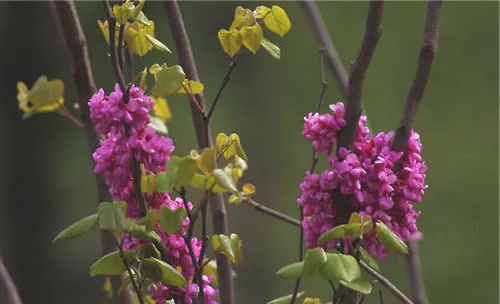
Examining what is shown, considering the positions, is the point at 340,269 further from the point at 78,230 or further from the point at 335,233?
the point at 78,230

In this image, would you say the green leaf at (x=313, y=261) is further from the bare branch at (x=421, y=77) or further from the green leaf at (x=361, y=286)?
the bare branch at (x=421, y=77)

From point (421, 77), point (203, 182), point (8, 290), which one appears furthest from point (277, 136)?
point (203, 182)

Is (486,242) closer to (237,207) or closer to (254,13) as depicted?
(237,207)

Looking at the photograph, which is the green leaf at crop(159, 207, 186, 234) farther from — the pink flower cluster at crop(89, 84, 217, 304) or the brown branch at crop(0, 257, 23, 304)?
the brown branch at crop(0, 257, 23, 304)

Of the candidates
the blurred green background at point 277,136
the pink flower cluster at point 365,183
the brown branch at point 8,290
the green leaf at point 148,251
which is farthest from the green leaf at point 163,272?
the blurred green background at point 277,136

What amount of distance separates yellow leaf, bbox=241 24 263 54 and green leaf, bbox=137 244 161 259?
17cm

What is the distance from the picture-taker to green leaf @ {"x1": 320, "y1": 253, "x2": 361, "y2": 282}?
592 mm

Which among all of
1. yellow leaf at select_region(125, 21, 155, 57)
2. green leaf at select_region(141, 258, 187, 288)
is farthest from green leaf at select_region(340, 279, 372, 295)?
yellow leaf at select_region(125, 21, 155, 57)

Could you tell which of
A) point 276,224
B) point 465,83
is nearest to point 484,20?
point 465,83

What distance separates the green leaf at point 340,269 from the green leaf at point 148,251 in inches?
5.5

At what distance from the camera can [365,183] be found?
2.27 ft

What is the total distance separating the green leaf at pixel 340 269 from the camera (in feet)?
1.94

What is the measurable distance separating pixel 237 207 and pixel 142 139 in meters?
3.42

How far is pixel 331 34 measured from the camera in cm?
386
